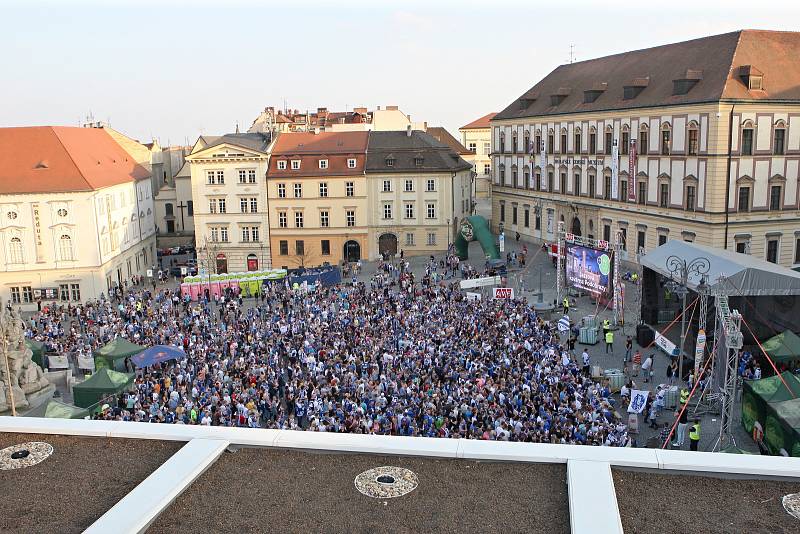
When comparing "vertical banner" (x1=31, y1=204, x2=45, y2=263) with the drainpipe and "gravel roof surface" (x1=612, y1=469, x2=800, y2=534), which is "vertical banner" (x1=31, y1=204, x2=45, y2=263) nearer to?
the drainpipe

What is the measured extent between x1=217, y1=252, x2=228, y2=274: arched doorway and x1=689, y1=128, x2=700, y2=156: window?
34881 millimetres

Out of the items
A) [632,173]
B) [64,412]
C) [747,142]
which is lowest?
[64,412]

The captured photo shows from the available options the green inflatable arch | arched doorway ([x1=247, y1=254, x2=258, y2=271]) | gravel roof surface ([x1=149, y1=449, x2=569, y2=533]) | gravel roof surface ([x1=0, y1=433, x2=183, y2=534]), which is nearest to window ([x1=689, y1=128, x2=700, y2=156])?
the green inflatable arch

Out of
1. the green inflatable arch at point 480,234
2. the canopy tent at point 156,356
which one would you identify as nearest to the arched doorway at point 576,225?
the green inflatable arch at point 480,234

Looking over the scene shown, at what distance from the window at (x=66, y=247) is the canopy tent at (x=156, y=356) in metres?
22.3

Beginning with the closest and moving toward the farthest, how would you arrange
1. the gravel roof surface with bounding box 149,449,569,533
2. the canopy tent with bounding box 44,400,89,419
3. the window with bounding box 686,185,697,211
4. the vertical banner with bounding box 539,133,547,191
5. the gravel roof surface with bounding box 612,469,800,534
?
the gravel roof surface with bounding box 612,469,800,534
the gravel roof surface with bounding box 149,449,569,533
the canopy tent with bounding box 44,400,89,419
the window with bounding box 686,185,697,211
the vertical banner with bounding box 539,133,547,191

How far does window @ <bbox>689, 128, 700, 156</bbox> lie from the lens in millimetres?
41781

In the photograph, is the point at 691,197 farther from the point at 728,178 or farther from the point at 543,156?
the point at 543,156

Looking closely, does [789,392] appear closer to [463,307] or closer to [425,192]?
[463,307]

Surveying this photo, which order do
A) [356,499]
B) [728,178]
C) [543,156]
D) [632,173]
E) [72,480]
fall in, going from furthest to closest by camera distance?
[543,156]
[632,173]
[728,178]
[72,480]
[356,499]

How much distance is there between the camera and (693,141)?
138 ft

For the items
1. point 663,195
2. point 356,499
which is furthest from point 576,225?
point 356,499

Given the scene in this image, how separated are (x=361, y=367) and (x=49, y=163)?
110 ft

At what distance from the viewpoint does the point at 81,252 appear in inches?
1949
